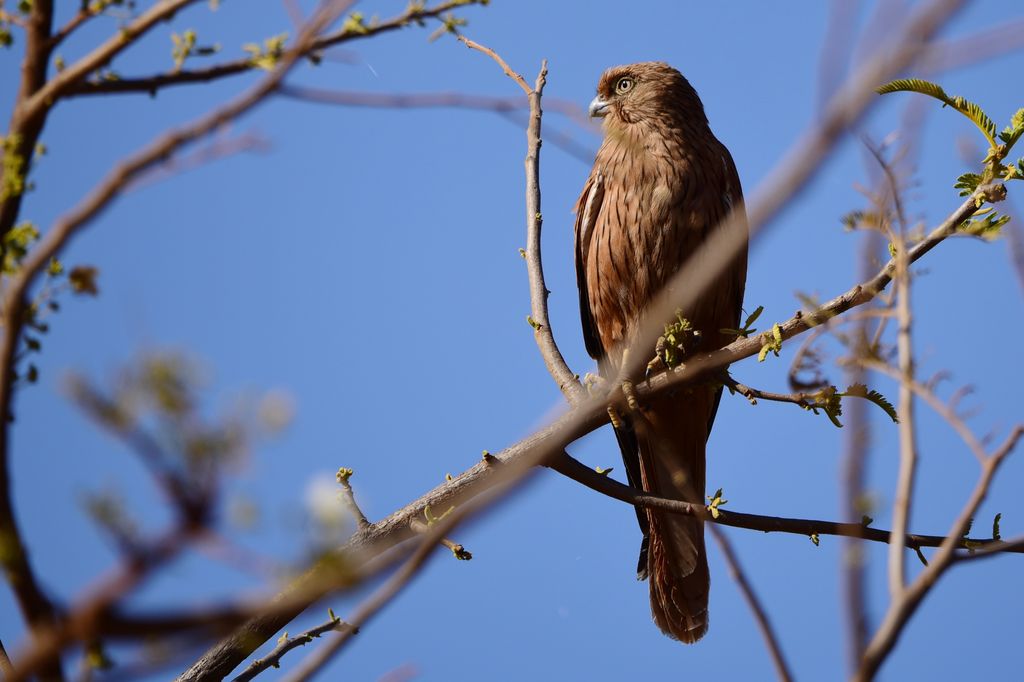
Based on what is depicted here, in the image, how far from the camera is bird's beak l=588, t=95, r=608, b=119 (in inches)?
217

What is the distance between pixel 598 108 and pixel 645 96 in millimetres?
363

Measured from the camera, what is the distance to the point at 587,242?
4.98 metres

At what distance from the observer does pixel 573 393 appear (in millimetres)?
3619

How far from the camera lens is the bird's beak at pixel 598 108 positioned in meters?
5.52

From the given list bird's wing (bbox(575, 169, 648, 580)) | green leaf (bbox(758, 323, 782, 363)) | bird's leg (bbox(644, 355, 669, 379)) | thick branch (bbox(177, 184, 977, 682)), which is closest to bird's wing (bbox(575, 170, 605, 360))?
bird's wing (bbox(575, 169, 648, 580))

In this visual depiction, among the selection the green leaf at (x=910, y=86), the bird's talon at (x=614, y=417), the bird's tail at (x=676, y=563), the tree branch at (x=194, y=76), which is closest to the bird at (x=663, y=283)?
the bird's tail at (x=676, y=563)

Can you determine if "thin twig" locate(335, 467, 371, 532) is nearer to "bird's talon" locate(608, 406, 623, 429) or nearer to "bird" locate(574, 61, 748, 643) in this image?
"bird's talon" locate(608, 406, 623, 429)

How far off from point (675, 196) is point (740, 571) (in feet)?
10.8

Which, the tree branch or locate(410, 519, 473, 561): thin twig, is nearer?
the tree branch

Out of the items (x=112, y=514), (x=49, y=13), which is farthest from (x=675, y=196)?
(x=112, y=514)

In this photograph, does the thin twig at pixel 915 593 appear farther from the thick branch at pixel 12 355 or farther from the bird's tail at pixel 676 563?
the bird's tail at pixel 676 563

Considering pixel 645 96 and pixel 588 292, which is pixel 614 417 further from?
pixel 645 96

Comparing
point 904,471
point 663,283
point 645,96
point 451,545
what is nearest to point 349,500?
point 451,545

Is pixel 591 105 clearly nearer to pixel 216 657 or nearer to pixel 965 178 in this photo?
pixel 965 178
